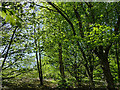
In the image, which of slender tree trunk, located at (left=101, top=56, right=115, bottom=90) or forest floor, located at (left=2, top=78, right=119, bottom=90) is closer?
slender tree trunk, located at (left=101, top=56, right=115, bottom=90)

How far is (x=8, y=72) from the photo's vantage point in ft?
14.4

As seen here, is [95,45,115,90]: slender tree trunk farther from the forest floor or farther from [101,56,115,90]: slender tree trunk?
the forest floor

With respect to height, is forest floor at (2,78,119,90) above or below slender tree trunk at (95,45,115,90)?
below

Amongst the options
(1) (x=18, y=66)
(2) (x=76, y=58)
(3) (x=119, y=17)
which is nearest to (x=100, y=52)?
(2) (x=76, y=58)

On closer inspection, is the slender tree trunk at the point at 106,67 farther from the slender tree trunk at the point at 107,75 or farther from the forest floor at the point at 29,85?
the forest floor at the point at 29,85

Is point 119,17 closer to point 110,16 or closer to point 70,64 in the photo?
point 110,16

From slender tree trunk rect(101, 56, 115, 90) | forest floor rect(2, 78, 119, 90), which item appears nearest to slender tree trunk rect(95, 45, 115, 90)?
slender tree trunk rect(101, 56, 115, 90)

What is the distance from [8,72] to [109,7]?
4322 mm

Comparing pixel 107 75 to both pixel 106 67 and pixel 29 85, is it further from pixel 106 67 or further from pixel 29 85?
pixel 29 85

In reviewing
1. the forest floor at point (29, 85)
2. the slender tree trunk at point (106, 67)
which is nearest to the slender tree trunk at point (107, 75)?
the slender tree trunk at point (106, 67)

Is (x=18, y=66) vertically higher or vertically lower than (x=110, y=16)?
lower

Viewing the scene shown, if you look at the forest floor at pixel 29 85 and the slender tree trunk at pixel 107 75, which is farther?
the forest floor at pixel 29 85

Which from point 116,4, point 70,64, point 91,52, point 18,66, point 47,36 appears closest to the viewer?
point 116,4

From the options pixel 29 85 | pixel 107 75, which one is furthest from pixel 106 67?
pixel 29 85
